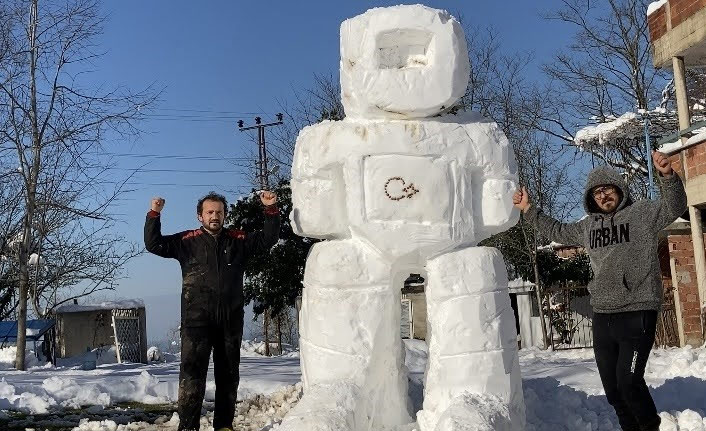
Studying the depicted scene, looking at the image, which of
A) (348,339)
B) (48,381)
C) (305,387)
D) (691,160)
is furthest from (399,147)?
(691,160)

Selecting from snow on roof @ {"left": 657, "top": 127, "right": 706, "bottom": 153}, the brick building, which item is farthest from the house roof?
snow on roof @ {"left": 657, "top": 127, "right": 706, "bottom": 153}

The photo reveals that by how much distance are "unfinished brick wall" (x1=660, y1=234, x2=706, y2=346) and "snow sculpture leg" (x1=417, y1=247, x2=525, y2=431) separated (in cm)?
831

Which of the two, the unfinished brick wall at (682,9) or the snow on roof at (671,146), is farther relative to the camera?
the snow on roof at (671,146)

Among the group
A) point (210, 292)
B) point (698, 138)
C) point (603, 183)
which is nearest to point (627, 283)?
point (603, 183)

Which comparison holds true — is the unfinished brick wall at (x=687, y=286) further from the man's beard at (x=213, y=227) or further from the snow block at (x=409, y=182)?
the man's beard at (x=213, y=227)

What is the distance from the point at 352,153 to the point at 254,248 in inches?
36.6

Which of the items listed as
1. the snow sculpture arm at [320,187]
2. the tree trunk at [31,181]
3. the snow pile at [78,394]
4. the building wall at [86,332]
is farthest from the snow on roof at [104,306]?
the snow sculpture arm at [320,187]

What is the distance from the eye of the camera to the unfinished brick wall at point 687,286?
10.9 m

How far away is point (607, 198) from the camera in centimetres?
386

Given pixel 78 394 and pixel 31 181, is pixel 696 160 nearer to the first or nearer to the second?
pixel 78 394

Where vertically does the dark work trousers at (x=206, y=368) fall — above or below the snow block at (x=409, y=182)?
below

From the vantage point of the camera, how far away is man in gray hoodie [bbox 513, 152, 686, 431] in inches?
141

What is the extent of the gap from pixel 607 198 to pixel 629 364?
87cm

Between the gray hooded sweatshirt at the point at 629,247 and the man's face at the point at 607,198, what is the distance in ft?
0.08
